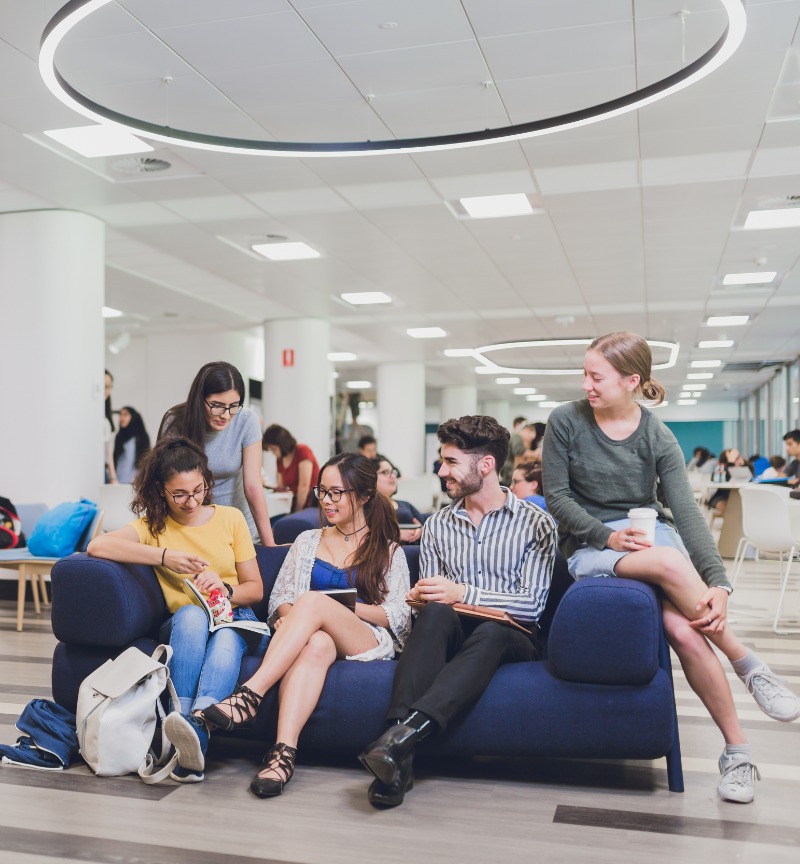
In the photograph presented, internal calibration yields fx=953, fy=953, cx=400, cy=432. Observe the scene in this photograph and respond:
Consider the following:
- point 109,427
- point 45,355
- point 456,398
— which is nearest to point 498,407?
point 456,398

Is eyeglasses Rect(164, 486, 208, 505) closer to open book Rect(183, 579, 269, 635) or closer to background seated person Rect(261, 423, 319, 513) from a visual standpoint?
open book Rect(183, 579, 269, 635)

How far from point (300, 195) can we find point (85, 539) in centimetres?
327

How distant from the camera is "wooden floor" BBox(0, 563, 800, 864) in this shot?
8.30 feet

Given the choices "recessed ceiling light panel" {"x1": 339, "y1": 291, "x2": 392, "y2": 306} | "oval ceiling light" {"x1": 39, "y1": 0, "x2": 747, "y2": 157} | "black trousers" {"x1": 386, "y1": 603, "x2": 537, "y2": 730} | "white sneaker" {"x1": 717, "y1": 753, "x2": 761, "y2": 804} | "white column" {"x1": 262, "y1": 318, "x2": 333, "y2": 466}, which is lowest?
"white sneaker" {"x1": 717, "y1": 753, "x2": 761, "y2": 804}

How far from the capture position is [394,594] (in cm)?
354

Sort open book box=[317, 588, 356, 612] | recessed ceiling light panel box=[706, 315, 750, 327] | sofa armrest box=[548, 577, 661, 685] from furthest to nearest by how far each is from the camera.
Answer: recessed ceiling light panel box=[706, 315, 750, 327]
open book box=[317, 588, 356, 612]
sofa armrest box=[548, 577, 661, 685]

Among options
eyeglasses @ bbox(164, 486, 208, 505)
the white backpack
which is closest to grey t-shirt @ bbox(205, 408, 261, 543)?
eyeglasses @ bbox(164, 486, 208, 505)

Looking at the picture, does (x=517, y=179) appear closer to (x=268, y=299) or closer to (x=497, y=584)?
(x=497, y=584)

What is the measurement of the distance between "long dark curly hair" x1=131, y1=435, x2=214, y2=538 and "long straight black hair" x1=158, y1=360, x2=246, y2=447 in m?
0.43

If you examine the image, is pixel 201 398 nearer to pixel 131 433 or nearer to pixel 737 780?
pixel 737 780

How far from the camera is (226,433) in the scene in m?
4.27

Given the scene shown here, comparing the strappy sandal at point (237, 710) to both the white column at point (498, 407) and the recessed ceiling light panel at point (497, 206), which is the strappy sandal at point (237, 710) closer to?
the recessed ceiling light panel at point (497, 206)

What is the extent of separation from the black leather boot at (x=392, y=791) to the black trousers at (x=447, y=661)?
146 millimetres

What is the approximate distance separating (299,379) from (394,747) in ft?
35.7
